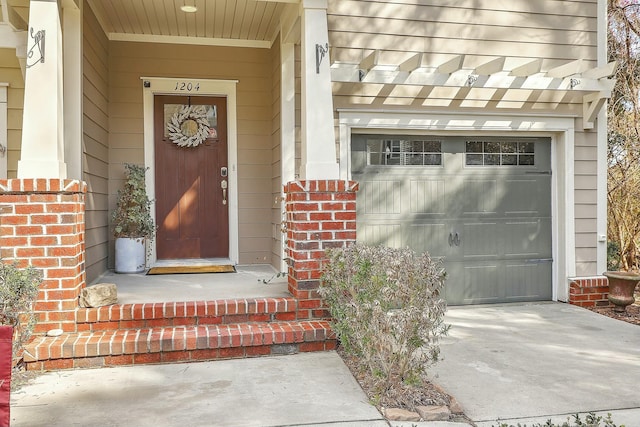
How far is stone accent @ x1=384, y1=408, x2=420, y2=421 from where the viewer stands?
2.50m

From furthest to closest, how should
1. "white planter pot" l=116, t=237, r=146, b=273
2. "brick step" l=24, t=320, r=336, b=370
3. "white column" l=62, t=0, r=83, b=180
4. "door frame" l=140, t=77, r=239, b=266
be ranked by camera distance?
1. "door frame" l=140, t=77, r=239, b=266
2. "white planter pot" l=116, t=237, r=146, b=273
3. "white column" l=62, t=0, r=83, b=180
4. "brick step" l=24, t=320, r=336, b=370

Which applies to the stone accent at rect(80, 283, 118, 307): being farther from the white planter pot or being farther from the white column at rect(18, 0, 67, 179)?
the white planter pot

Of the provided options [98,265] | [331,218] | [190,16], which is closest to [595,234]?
[331,218]

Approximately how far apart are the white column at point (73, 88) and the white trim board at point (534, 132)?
2.29 m

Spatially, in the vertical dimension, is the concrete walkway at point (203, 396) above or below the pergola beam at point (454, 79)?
below

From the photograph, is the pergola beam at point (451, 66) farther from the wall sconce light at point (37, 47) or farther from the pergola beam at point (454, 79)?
the wall sconce light at point (37, 47)

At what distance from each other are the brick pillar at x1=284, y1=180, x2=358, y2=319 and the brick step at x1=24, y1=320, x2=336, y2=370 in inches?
8.5

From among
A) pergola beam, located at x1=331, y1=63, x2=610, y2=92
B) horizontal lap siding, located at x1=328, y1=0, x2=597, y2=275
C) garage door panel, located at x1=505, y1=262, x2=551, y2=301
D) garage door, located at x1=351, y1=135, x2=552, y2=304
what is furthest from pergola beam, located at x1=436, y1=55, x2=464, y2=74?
garage door panel, located at x1=505, y1=262, x2=551, y2=301

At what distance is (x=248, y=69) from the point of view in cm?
561

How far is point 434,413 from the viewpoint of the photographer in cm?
253

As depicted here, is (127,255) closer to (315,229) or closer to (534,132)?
(315,229)

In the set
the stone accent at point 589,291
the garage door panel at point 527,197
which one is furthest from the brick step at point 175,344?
the stone accent at point 589,291

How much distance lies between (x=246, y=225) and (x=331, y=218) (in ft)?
6.84

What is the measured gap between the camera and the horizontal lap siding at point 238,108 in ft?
17.6
